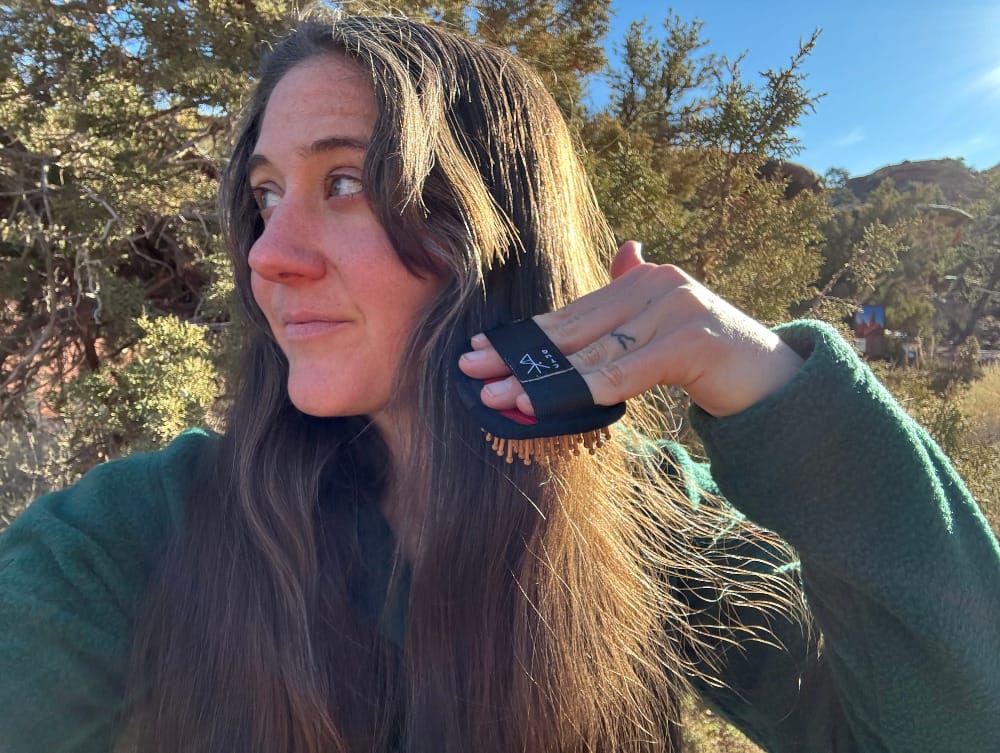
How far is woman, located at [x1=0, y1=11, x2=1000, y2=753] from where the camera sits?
861 millimetres

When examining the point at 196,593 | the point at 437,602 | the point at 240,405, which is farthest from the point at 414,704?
the point at 240,405

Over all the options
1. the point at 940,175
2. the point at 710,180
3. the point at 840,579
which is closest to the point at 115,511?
the point at 840,579

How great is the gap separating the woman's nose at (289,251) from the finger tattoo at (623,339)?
518mm

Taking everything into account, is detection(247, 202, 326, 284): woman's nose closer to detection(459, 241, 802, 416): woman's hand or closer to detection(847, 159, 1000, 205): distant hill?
detection(459, 241, 802, 416): woman's hand

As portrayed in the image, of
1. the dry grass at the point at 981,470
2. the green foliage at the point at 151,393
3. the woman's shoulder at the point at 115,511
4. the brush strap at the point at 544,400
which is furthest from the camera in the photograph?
the dry grass at the point at 981,470

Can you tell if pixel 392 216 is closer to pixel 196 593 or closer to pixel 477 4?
pixel 196 593

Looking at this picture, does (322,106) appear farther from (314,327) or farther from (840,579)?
(840,579)

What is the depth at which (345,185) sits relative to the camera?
3.60 feet

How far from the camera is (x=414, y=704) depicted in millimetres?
983

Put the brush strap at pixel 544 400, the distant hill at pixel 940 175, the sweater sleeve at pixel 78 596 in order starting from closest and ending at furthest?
the brush strap at pixel 544 400, the sweater sleeve at pixel 78 596, the distant hill at pixel 940 175

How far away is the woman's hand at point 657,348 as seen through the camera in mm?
819

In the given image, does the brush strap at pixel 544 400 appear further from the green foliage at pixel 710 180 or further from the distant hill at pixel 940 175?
the distant hill at pixel 940 175

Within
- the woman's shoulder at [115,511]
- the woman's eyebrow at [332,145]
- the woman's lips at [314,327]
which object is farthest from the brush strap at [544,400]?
the woman's shoulder at [115,511]

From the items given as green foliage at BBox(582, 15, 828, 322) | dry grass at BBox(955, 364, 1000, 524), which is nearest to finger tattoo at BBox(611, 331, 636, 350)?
green foliage at BBox(582, 15, 828, 322)
